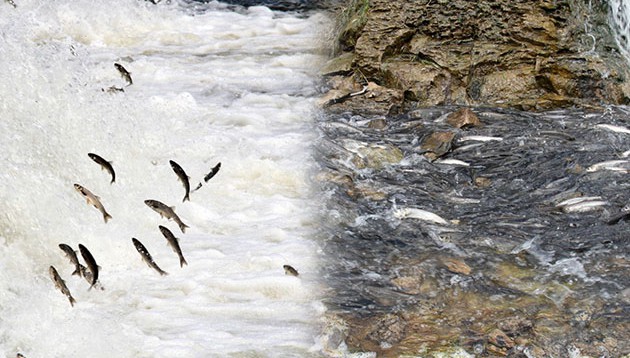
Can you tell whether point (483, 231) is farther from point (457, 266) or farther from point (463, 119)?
point (463, 119)

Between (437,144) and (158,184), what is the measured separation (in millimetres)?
2401

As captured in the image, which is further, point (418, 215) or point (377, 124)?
point (377, 124)

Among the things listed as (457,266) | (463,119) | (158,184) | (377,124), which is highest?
(457,266)

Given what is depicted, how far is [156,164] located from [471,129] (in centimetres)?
281

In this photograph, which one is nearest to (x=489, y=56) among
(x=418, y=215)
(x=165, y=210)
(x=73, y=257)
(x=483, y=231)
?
(x=418, y=215)

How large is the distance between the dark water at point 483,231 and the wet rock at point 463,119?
0.21 ft

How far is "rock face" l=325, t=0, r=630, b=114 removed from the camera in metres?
8.41

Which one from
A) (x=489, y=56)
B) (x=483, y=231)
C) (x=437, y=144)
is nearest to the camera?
(x=483, y=231)

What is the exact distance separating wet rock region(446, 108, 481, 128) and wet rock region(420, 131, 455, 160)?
0.85 feet

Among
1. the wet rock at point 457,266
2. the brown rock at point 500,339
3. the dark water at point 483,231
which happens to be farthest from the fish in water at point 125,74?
the brown rock at point 500,339

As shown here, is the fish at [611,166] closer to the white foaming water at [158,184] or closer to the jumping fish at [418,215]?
the jumping fish at [418,215]

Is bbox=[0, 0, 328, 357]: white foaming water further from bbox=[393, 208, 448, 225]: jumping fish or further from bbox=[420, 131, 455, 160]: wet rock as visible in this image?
bbox=[420, 131, 455, 160]: wet rock

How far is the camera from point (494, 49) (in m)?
8.62

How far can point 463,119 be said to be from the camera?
7934 millimetres
